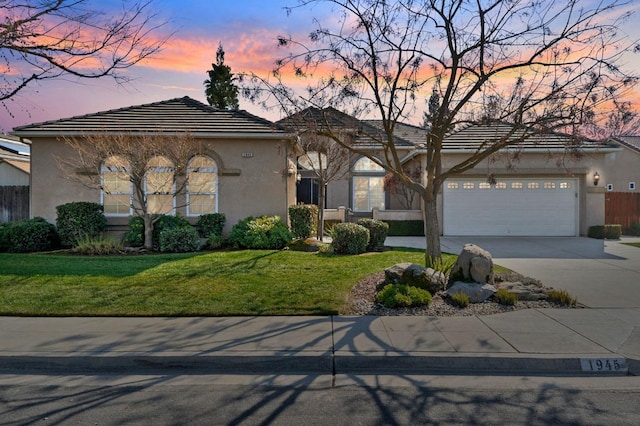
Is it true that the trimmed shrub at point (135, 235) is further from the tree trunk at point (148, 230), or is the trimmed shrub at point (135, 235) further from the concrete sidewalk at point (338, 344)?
the concrete sidewalk at point (338, 344)

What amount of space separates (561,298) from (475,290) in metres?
1.42

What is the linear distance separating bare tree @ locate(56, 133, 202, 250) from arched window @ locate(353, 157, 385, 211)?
10.5 metres

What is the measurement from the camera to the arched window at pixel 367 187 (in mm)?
23500

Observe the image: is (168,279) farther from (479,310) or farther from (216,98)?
(216,98)

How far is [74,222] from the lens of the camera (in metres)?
13.5

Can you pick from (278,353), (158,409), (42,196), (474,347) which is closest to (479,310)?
(474,347)

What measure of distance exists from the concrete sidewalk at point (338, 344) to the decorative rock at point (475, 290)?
727 mm

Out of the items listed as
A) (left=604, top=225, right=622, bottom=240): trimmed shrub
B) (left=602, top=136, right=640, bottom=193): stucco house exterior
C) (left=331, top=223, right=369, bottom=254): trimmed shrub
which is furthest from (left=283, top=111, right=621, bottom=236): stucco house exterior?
(left=602, top=136, right=640, bottom=193): stucco house exterior

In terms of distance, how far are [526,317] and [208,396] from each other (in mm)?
4962

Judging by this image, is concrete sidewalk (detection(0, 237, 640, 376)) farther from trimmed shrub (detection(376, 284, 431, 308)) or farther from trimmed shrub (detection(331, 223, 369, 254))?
trimmed shrub (detection(331, 223, 369, 254))

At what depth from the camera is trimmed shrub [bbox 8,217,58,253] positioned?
12.9 metres

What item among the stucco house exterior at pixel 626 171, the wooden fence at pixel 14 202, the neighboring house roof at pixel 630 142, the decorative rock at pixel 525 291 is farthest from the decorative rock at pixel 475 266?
the neighboring house roof at pixel 630 142

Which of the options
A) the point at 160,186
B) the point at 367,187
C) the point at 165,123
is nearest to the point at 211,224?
the point at 160,186

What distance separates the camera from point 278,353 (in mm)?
5531
